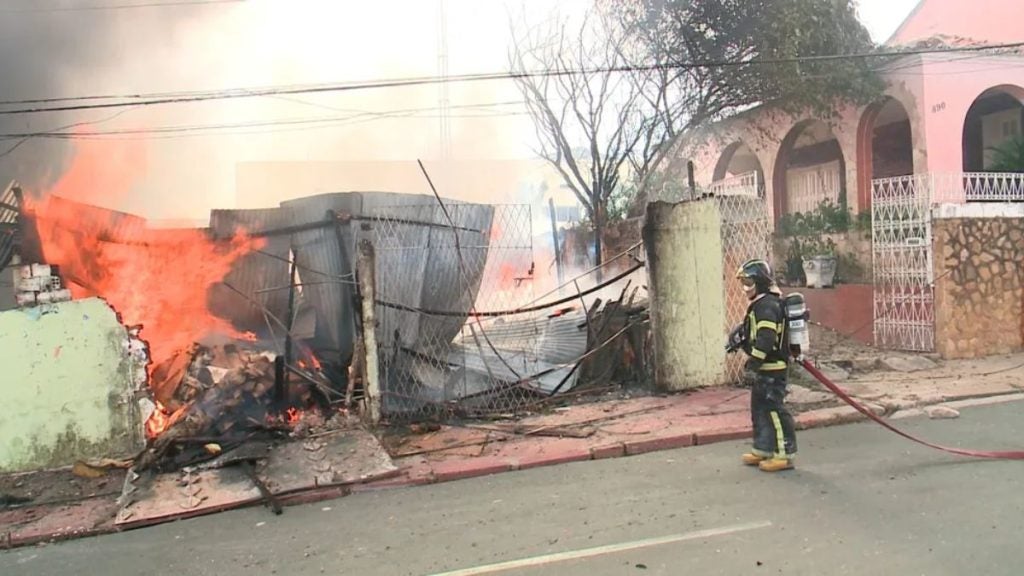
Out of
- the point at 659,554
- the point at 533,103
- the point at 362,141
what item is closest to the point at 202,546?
the point at 659,554

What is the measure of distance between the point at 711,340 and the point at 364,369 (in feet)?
13.1

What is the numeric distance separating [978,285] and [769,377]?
5.84m

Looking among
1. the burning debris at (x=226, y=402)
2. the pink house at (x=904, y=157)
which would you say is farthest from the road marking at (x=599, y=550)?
the pink house at (x=904, y=157)

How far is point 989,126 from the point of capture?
15734 mm

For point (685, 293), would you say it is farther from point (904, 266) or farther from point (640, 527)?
point (640, 527)

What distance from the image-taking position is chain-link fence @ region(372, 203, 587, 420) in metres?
7.20

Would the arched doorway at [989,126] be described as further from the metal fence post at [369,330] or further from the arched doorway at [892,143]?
the metal fence post at [369,330]

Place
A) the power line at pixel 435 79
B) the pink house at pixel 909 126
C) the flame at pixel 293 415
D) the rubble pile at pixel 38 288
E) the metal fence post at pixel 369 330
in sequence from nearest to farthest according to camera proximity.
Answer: the rubble pile at pixel 38 288 → the metal fence post at pixel 369 330 → the flame at pixel 293 415 → the power line at pixel 435 79 → the pink house at pixel 909 126

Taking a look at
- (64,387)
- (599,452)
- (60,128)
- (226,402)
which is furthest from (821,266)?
(60,128)

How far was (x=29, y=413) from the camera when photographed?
591cm

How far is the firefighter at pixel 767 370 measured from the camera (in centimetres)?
496

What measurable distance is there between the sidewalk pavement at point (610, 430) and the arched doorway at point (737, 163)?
384 inches

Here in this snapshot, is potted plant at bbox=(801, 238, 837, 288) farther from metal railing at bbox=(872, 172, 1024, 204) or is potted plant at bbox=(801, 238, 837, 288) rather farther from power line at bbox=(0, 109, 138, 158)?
power line at bbox=(0, 109, 138, 158)

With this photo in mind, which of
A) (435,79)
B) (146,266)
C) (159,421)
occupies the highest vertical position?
(435,79)
